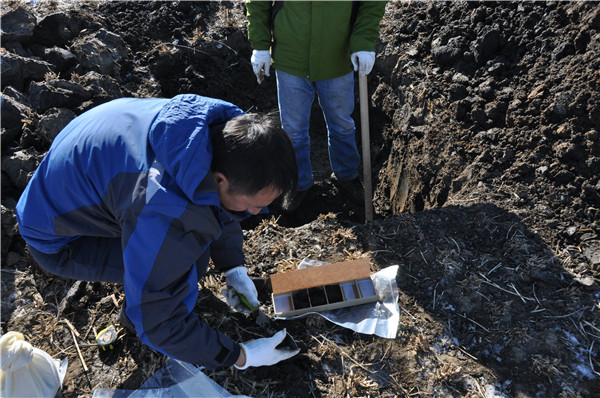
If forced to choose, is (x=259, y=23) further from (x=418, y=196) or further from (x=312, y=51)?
(x=418, y=196)

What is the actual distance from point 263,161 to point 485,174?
2.26 m

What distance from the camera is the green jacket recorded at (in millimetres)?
3371

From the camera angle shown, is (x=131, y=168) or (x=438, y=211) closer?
(x=131, y=168)

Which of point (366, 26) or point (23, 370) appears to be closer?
point (23, 370)

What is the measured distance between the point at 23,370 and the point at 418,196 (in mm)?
2991

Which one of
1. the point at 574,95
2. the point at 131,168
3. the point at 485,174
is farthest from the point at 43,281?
the point at 574,95

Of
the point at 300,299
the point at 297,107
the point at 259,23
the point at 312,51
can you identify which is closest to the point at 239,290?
the point at 300,299

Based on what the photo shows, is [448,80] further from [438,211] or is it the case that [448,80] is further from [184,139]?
[184,139]

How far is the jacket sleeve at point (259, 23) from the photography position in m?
3.44

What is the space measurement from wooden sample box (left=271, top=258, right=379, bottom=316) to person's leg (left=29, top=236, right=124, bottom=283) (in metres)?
0.86

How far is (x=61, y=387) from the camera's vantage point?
233 centimetres

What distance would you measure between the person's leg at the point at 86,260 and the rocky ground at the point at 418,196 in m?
0.44

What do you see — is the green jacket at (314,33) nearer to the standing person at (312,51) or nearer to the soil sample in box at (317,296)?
the standing person at (312,51)

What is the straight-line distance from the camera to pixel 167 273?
1696mm
